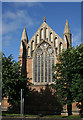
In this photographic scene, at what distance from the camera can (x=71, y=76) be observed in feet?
Answer: 97.3

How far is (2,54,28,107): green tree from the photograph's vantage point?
28706 mm

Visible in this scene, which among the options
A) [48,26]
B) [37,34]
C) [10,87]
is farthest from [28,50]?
[10,87]

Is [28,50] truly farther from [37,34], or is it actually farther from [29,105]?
[29,105]

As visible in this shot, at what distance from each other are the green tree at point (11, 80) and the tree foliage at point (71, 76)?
23.3ft

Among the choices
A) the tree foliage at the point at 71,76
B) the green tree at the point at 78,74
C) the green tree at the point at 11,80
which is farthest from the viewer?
the green tree at the point at 11,80

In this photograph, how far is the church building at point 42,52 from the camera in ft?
130

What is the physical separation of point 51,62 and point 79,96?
14.7m

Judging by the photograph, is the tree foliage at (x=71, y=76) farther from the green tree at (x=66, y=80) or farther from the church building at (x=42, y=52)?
the church building at (x=42, y=52)

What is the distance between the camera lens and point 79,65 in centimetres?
2877

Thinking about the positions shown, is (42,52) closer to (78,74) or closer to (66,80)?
(66,80)

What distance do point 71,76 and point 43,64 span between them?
12001 millimetres

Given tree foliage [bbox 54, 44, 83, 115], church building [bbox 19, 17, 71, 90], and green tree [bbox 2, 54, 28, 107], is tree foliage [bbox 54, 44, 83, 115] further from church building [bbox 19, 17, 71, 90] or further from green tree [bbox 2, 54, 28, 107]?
church building [bbox 19, 17, 71, 90]

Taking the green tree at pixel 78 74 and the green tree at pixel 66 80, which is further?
the green tree at pixel 66 80

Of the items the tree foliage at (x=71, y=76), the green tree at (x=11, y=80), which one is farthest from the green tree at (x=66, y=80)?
the green tree at (x=11, y=80)
